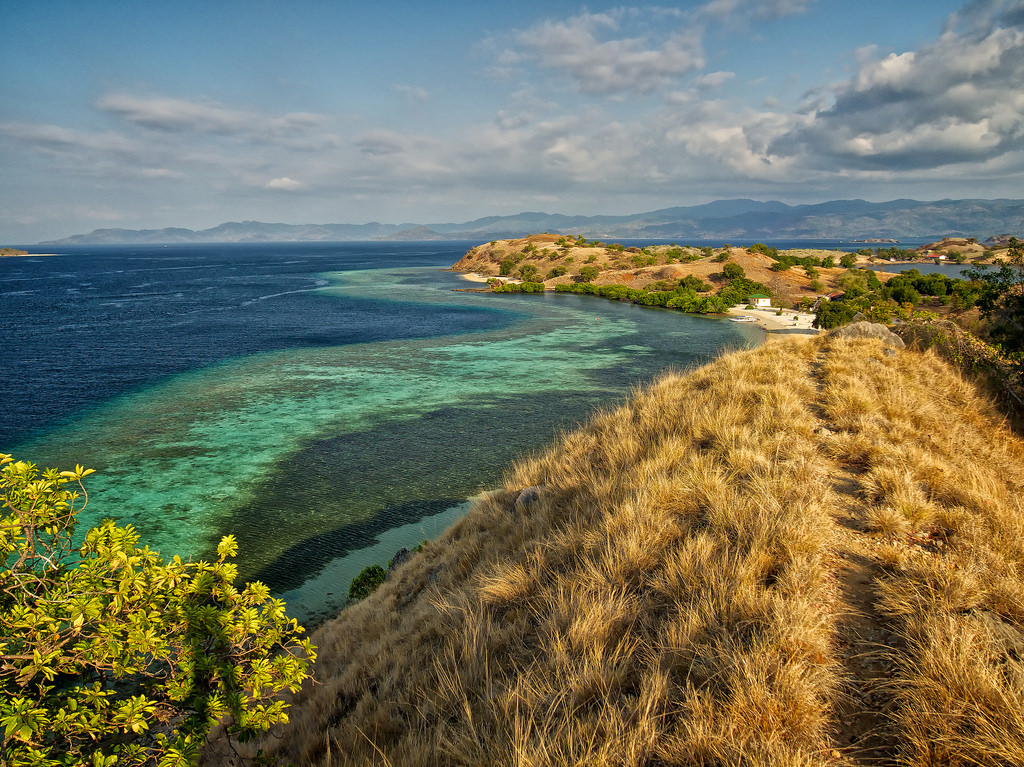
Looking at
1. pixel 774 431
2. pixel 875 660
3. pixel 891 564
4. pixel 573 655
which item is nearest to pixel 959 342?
pixel 774 431

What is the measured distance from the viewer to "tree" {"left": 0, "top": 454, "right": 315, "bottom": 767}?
3512mm

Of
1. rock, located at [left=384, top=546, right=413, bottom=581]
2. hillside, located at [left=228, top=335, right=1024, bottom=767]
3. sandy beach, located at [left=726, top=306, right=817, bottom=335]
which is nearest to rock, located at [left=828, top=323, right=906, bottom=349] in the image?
hillside, located at [left=228, top=335, right=1024, bottom=767]

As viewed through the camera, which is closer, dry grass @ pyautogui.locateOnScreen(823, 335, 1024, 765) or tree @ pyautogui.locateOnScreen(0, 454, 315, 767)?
dry grass @ pyautogui.locateOnScreen(823, 335, 1024, 765)

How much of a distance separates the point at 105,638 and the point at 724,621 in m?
5.18

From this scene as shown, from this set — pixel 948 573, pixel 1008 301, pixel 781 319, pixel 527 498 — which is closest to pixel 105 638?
pixel 527 498

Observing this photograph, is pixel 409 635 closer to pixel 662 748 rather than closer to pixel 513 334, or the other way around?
pixel 662 748

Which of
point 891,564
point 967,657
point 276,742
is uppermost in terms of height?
point 967,657

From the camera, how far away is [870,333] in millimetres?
18578

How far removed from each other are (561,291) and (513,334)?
38090 mm

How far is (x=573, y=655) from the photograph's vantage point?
4477 millimetres

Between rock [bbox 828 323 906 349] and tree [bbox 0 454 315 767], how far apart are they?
20.7 metres

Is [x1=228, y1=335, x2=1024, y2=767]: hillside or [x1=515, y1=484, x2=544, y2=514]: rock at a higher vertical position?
[x1=228, y1=335, x2=1024, y2=767]: hillside

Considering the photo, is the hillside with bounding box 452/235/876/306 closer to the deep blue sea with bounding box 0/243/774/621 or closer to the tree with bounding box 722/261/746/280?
the tree with bounding box 722/261/746/280

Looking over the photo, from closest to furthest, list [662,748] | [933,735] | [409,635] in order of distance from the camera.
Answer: [933,735] < [662,748] < [409,635]
